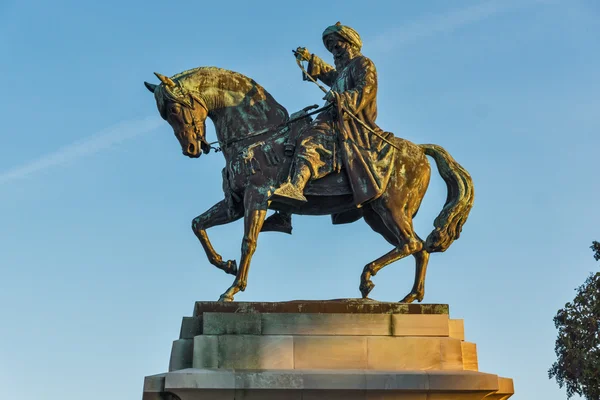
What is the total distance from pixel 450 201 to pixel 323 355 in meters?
3.40

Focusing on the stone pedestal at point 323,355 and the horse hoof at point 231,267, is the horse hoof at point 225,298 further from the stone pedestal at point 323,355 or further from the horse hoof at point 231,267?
the horse hoof at point 231,267

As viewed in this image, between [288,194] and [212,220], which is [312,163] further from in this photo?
[212,220]

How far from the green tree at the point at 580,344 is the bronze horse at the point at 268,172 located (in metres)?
13.5

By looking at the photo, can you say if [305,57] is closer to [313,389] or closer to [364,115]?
[364,115]

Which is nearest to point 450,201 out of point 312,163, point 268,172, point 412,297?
point 412,297

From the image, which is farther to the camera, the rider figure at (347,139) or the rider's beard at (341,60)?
the rider's beard at (341,60)

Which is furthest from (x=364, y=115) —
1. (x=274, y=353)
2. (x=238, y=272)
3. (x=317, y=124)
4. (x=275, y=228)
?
(x=274, y=353)

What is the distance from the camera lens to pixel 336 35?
15.6 m

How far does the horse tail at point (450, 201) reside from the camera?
47.4 feet

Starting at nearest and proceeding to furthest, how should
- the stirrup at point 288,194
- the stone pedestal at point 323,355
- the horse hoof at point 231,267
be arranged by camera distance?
the stone pedestal at point 323,355, the stirrup at point 288,194, the horse hoof at point 231,267

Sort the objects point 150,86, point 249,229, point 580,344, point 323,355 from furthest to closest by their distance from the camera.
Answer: point 580,344 < point 150,86 < point 249,229 < point 323,355

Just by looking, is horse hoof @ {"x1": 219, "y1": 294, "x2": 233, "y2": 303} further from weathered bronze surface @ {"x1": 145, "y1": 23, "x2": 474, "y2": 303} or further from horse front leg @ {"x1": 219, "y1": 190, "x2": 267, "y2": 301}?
weathered bronze surface @ {"x1": 145, "y1": 23, "x2": 474, "y2": 303}

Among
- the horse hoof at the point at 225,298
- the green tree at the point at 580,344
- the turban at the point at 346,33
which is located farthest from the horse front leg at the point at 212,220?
the green tree at the point at 580,344

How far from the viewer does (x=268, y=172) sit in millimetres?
14328
